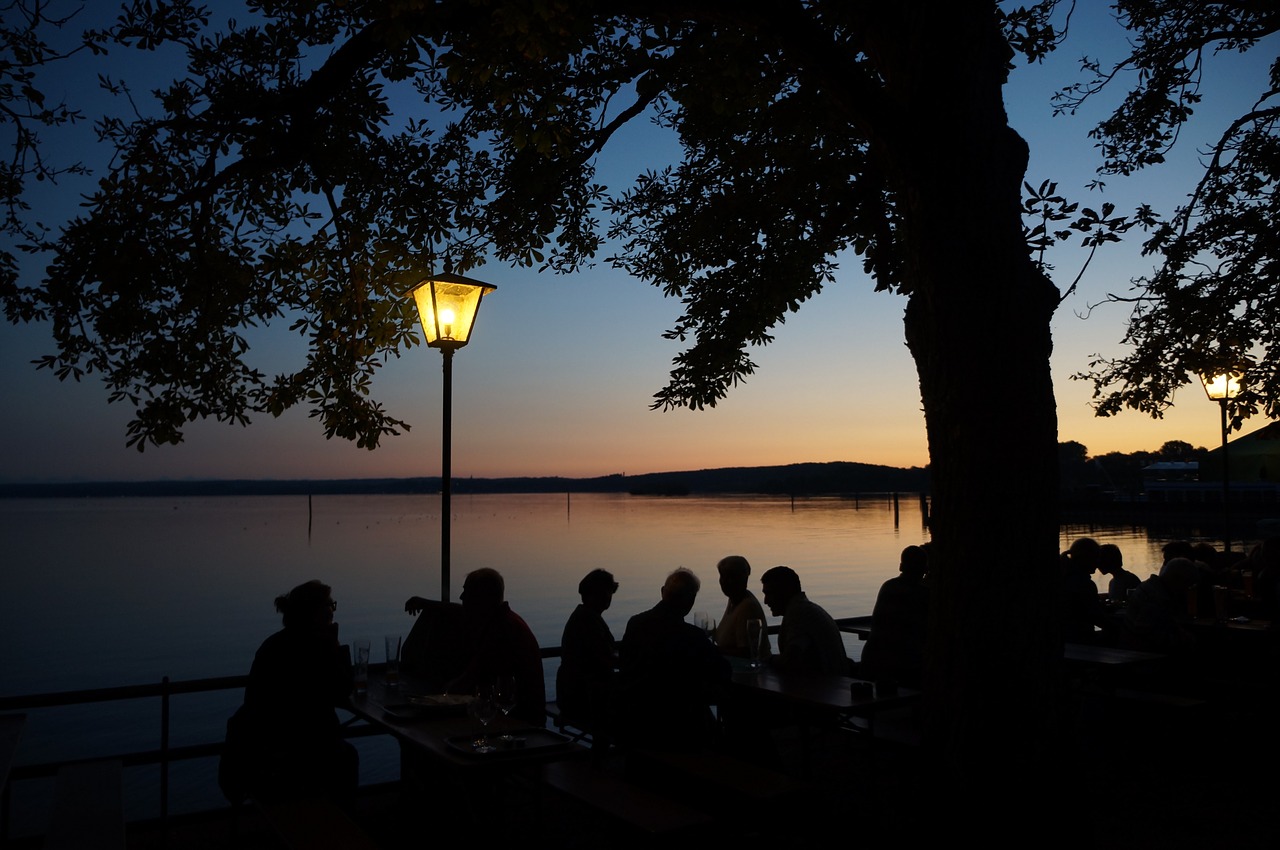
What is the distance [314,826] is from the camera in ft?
14.1

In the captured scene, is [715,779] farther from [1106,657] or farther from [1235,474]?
[1235,474]

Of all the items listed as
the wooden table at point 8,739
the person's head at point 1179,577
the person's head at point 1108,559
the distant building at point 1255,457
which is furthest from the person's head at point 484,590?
the distant building at point 1255,457

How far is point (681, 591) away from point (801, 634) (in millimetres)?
1376

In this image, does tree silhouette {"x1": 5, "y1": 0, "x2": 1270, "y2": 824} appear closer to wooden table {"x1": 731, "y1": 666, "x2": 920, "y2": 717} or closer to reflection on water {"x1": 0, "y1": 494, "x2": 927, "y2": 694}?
wooden table {"x1": 731, "y1": 666, "x2": 920, "y2": 717}

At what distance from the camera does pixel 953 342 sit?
4.05 meters

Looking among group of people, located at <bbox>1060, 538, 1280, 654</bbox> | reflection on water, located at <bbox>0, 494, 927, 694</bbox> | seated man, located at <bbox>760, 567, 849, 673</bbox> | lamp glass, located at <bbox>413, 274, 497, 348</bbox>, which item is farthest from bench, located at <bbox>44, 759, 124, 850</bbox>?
reflection on water, located at <bbox>0, 494, 927, 694</bbox>

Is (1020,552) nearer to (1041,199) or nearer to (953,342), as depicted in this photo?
(953,342)

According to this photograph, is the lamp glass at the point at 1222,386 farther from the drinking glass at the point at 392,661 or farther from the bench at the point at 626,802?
Answer: the drinking glass at the point at 392,661

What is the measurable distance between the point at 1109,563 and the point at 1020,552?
20.2 ft

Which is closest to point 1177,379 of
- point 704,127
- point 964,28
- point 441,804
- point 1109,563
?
point 1109,563

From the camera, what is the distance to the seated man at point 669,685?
4855 mm

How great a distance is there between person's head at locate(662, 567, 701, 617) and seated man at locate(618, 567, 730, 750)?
276mm

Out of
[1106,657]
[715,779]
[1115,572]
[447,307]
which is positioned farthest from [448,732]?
[1115,572]

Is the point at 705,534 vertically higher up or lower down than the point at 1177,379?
lower down
